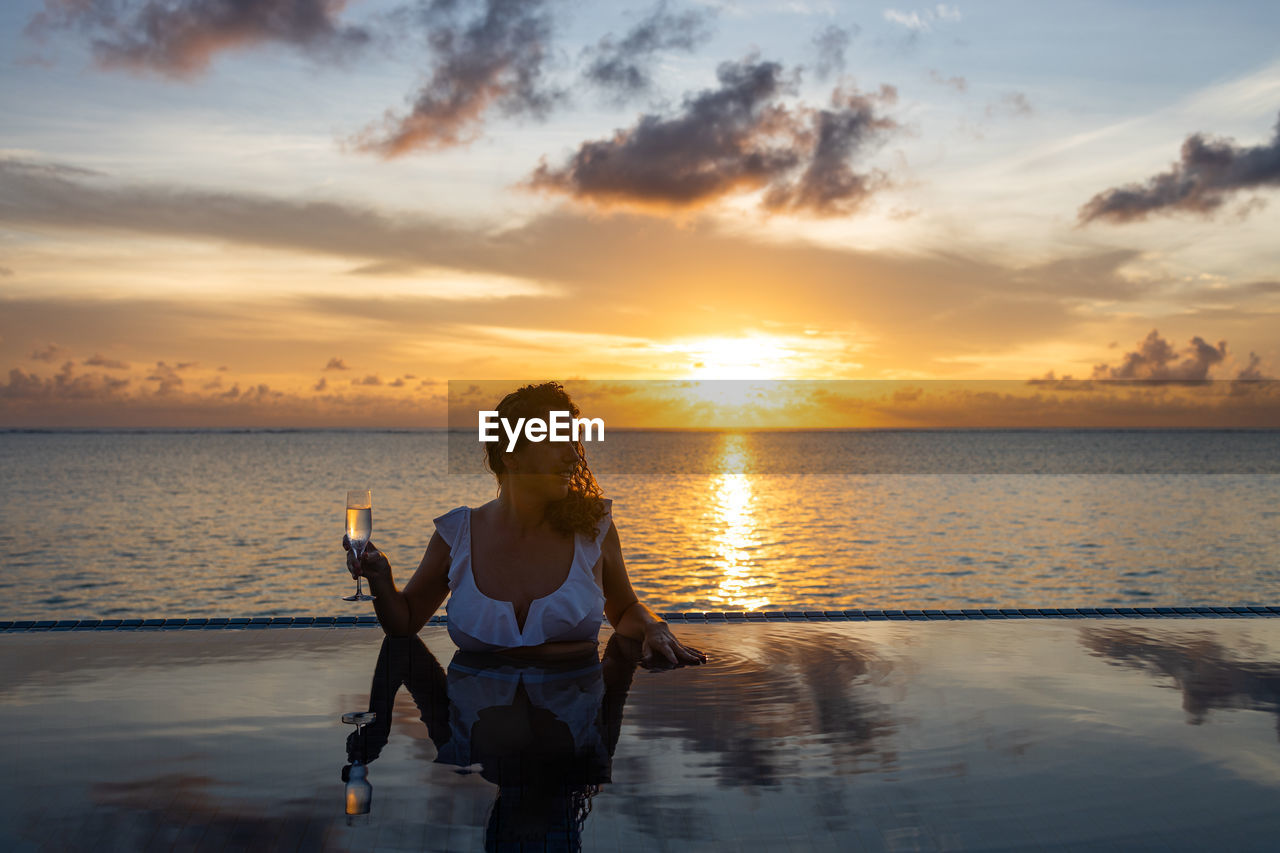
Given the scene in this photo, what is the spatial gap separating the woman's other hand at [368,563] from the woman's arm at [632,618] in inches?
33.6

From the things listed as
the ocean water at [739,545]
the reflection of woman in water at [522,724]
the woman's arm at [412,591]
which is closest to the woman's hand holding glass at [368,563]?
the woman's arm at [412,591]

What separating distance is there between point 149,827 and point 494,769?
848 millimetres

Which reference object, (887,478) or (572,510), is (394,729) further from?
(887,478)

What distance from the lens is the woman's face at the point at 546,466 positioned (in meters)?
3.49

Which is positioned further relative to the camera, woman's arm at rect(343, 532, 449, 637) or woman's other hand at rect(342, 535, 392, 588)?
woman's arm at rect(343, 532, 449, 637)

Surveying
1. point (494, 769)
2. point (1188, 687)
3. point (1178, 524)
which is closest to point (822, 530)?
point (1178, 524)

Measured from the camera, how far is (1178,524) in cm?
2395

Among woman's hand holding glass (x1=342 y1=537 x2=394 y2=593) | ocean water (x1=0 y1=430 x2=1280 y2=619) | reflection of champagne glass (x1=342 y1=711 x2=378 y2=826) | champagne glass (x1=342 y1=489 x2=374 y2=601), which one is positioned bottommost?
ocean water (x1=0 y1=430 x2=1280 y2=619)

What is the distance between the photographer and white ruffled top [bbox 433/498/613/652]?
3607 millimetres

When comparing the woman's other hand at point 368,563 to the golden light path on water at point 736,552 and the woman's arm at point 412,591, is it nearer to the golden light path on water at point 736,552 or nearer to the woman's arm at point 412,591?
the woman's arm at point 412,591

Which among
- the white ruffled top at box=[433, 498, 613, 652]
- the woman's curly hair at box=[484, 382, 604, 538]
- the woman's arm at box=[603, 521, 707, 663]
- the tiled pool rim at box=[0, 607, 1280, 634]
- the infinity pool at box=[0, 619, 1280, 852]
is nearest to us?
the infinity pool at box=[0, 619, 1280, 852]

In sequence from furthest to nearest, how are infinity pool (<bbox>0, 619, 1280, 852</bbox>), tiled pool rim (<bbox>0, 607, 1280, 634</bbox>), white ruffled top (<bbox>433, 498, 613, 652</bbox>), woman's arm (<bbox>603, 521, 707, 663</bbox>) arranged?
1. tiled pool rim (<bbox>0, 607, 1280, 634</bbox>)
2. woman's arm (<bbox>603, 521, 707, 663</bbox>)
3. white ruffled top (<bbox>433, 498, 613, 652</bbox>)
4. infinity pool (<bbox>0, 619, 1280, 852</bbox>)

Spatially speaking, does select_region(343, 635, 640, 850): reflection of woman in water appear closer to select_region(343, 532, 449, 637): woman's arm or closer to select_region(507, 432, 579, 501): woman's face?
select_region(343, 532, 449, 637): woman's arm

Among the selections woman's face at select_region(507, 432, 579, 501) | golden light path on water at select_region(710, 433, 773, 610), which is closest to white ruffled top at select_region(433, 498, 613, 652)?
woman's face at select_region(507, 432, 579, 501)
